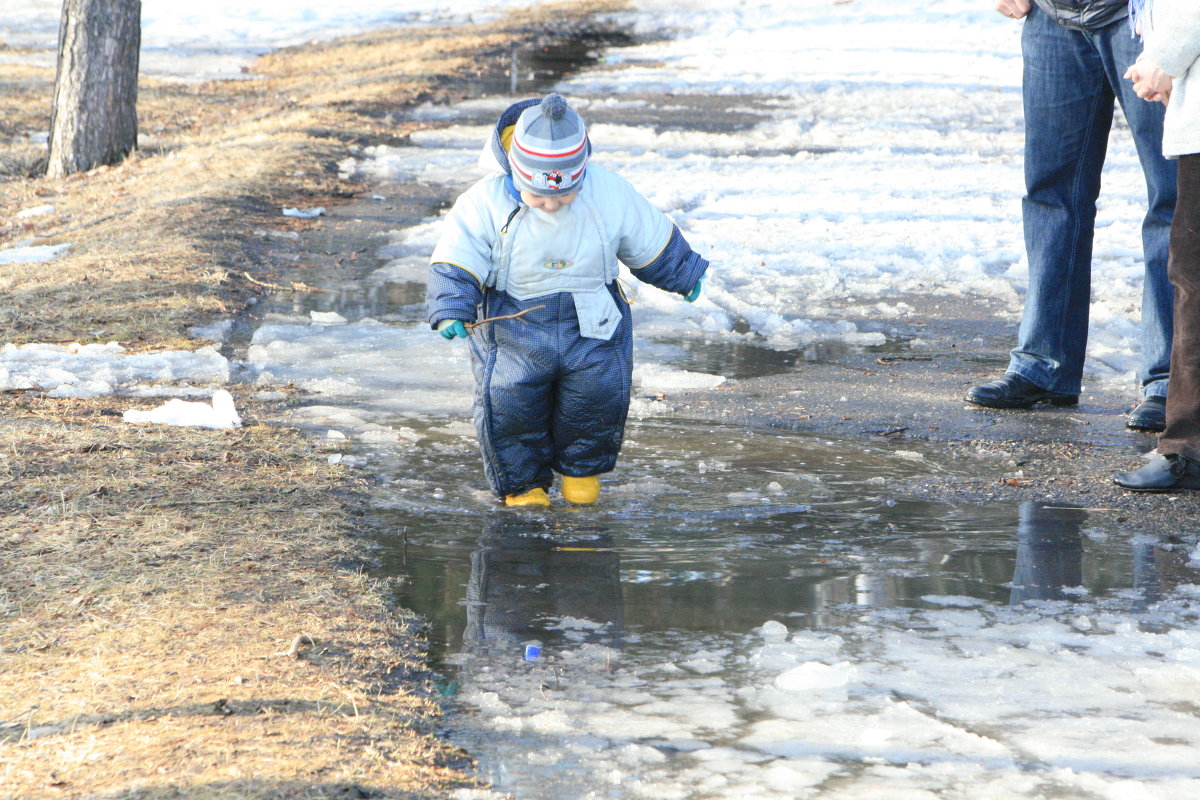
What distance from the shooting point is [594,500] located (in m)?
4.07

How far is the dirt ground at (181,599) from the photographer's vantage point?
93.4 inches

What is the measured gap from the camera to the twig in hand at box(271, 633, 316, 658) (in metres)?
2.82

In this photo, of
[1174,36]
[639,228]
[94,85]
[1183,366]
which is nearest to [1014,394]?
[1183,366]

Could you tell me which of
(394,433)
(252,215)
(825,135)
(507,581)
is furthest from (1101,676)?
(825,135)

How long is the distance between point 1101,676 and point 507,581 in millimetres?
1467

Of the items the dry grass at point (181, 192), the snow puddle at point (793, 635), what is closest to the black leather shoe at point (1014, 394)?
the snow puddle at point (793, 635)

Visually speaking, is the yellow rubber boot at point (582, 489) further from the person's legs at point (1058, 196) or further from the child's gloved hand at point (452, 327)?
the person's legs at point (1058, 196)

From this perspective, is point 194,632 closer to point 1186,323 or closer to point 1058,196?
point 1186,323

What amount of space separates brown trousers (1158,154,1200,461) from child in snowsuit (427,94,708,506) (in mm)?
1532

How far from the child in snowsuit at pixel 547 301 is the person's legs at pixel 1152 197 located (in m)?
1.79

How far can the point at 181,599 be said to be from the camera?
3.11 metres

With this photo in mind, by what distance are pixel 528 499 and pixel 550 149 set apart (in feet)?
3.63

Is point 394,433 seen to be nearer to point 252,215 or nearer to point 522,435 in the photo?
point 522,435

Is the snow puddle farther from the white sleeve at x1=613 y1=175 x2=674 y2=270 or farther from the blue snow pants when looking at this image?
the white sleeve at x1=613 y1=175 x2=674 y2=270
